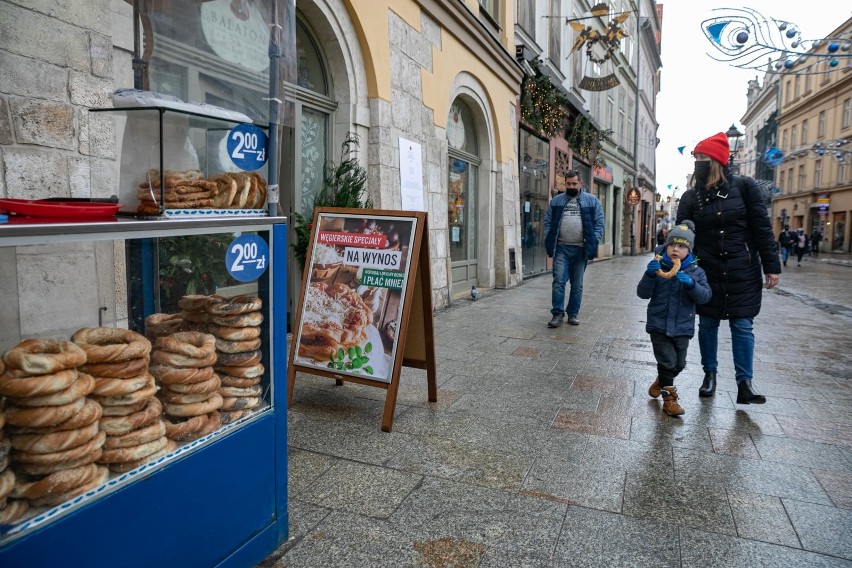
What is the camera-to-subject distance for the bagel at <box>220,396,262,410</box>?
6.44 feet

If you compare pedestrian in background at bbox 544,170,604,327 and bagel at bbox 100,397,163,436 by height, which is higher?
pedestrian in background at bbox 544,170,604,327

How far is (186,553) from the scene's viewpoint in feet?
5.78

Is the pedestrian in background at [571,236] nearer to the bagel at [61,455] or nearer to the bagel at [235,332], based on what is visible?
the bagel at [235,332]

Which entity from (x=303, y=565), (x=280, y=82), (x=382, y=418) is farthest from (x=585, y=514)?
(x=280, y=82)

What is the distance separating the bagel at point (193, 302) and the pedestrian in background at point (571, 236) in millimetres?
5646

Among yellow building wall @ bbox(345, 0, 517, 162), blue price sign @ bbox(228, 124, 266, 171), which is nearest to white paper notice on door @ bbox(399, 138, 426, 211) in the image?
yellow building wall @ bbox(345, 0, 517, 162)

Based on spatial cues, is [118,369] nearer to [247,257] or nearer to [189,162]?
[247,257]

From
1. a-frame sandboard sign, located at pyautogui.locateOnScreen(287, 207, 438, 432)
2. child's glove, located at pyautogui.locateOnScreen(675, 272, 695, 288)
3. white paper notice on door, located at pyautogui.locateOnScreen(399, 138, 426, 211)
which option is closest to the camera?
a-frame sandboard sign, located at pyautogui.locateOnScreen(287, 207, 438, 432)

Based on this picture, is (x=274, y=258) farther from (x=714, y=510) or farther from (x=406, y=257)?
(x=714, y=510)

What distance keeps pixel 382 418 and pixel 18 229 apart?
101 inches

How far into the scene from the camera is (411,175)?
25.1ft

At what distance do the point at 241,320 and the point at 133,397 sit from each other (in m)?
0.45

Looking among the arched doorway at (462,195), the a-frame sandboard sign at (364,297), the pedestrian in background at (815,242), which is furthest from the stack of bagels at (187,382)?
the pedestrian in background at (815,242)

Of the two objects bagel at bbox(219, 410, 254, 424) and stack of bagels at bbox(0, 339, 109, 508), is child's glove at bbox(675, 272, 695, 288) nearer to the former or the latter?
bagel at bbox(219, 410, 254, 424)
